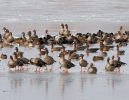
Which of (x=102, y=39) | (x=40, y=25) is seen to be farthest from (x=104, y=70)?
(x=40, y=25)

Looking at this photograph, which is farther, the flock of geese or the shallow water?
the flock of geese

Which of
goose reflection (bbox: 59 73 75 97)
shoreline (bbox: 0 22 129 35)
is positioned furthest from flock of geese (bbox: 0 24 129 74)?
shoreline (bbox: 0 22 129 35)

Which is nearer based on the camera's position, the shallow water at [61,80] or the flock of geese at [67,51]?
the shallow water at [61,80]

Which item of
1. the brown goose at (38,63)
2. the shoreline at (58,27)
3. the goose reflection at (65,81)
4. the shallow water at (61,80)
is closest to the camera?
the shallow water at (61,80)

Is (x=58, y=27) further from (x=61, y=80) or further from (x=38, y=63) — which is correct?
(x=61, y=80)

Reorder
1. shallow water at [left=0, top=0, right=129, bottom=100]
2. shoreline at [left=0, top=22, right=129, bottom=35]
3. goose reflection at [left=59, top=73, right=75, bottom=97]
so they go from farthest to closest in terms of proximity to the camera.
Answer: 1. shoreline at [left=0, top=22, right=129, bottom=35]
2. goose reflection at [left=59, top=73, right=75, bottom=97]
3. shallow water at [left=0, top=0, right=129, bottom=100]

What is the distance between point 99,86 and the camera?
50.0ft

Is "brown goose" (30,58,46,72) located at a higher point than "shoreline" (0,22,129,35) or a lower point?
lower

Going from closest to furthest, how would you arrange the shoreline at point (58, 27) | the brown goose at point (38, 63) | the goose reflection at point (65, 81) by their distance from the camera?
1. the goose reflection at point (65, 81)
2. the brown goose at point (38, 63)
3. the shoreline at point (58, 27)

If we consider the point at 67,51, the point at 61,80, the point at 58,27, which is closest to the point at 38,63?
the point at 61,80

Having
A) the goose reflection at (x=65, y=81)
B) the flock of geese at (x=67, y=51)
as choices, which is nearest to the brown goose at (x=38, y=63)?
→ the flock of geese at (x=67, y=51)

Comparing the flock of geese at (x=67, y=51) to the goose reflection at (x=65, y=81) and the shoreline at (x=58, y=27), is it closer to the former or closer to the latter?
the goose reflection at (x=65, y=81)

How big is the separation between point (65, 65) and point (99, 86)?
2.67 metres

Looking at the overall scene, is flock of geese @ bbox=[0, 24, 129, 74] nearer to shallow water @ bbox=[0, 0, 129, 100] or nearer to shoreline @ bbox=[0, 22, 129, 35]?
shallow water @ bbox=[0, 0, 129, 100]
